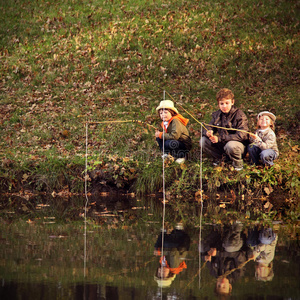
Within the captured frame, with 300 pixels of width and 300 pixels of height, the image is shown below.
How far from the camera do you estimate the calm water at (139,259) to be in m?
4.30

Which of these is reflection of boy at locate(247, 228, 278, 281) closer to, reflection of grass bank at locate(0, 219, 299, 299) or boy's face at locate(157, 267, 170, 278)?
reflection of grass bank at locate(0, 219, 299, 299)

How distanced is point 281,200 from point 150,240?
3.65m

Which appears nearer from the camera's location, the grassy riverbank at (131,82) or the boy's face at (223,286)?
the boy's face at (223,286)

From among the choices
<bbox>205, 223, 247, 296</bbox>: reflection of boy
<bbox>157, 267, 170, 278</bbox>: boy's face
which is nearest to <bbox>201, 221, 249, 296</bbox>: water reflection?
<bbox>205, 223, 247, 296</bbox>: reflection of boy

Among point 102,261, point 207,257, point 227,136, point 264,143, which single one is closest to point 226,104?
point 227,136

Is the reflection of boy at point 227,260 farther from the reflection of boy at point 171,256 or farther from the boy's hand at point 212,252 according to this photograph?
the reflection of boy at point 171,256

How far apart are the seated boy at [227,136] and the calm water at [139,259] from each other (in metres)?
2.15

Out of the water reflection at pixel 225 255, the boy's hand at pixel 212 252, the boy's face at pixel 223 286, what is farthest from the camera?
the boy's hand at pixel 212 252

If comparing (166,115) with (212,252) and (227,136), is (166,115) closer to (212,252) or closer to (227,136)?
(227,136)

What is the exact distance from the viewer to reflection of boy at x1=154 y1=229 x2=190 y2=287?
462cm

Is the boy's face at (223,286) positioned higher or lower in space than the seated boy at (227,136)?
lower

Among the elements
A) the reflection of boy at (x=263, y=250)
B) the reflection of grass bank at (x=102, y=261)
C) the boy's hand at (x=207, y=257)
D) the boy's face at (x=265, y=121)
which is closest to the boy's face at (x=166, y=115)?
the boy's face at (x=265, y=121)

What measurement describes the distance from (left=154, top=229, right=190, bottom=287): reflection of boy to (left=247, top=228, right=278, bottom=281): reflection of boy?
72 centimetres

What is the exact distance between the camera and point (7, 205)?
861cm
